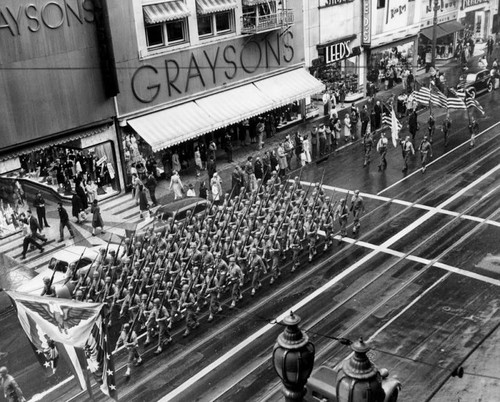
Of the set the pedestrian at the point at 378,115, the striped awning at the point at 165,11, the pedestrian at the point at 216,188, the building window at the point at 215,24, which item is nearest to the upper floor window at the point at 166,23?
the striped awning at the point at 165,11

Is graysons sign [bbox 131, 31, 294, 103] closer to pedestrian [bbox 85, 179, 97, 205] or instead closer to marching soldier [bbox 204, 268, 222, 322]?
pedestrian [bbox 85, 179, 97, 205]

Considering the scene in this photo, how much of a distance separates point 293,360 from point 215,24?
28.7m

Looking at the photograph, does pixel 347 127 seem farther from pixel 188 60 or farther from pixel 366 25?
pixel 366 25

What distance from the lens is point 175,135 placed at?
30219 mm

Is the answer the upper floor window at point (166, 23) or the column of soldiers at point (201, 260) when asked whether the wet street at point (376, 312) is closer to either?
the column of soldiers at point (201, 260)

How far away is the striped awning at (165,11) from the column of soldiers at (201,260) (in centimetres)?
1006

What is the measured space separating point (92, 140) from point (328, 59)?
1772 centimetres

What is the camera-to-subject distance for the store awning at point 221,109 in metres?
29.9

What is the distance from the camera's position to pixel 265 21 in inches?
1383

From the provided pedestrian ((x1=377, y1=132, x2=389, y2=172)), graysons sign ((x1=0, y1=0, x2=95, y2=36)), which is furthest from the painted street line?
graysons sign ((x1=0, y1=0, x2=95, y2=36))

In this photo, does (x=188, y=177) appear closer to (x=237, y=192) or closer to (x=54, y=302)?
(x=237, y=192)

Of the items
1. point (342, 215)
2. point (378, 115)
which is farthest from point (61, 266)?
point (378, 115)

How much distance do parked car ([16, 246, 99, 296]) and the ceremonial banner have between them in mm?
6437

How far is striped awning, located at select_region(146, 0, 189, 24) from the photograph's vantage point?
2920cm
